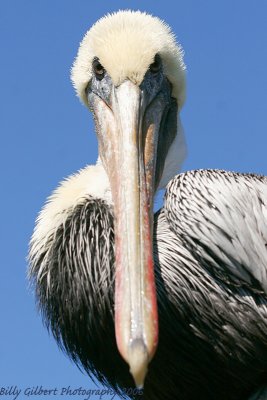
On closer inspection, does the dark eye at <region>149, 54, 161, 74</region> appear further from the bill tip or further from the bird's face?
the bill tip

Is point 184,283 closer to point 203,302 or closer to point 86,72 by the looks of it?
point 203,302

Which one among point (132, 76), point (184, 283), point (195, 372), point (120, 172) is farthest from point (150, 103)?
point (195, 372)

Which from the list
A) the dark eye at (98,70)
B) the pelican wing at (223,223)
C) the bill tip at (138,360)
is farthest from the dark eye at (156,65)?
the bill tip at (138,360)

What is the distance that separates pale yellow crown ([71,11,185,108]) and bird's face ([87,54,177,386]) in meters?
0.08

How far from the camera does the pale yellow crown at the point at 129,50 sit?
8.74 meters

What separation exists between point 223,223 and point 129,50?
1564mm

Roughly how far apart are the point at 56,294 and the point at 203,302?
1136 millimetres

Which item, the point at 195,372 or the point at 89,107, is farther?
the point at 89,107

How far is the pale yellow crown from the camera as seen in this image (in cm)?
874

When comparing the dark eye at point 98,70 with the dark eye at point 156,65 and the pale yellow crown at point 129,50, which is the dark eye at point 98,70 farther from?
the dark eye at point 156,65

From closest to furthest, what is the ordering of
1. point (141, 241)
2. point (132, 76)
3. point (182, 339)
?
point (141, 241) → point (182, 339) → point (132, 76)

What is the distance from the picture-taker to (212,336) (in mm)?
8070

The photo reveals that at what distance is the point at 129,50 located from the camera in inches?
344

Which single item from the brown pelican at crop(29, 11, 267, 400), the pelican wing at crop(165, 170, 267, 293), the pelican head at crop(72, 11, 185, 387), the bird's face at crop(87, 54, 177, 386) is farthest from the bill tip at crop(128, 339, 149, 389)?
the pelican wing at crop(165, 170, 267, 293)
